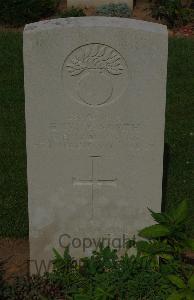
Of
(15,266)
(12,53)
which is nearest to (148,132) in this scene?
(15,266)

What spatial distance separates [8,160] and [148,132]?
290 cm

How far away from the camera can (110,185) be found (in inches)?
211

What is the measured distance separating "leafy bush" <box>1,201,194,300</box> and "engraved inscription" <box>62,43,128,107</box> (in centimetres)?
95

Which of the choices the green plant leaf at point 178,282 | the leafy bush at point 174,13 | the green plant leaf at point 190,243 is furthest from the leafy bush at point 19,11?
the green plant leaf at point 178,282

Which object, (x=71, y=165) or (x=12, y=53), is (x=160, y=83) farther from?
Result: (x=12, y=53)

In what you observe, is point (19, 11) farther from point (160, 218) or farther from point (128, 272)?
point (160, 218)

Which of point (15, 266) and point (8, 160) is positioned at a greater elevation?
point (8, 160)

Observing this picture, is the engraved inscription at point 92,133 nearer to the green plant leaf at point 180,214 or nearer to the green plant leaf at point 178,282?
the green plant leaf at point 180,214

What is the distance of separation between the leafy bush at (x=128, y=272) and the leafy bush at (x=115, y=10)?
25.1 feet

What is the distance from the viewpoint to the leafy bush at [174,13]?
40.3 feet

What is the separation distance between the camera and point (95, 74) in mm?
5023

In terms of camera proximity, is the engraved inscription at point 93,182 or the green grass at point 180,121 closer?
the engraved inscription at point 93,182

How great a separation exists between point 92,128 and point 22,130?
3362 millimetres

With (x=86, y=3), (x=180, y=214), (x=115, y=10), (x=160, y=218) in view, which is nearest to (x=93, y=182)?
(x=160, y=218)
